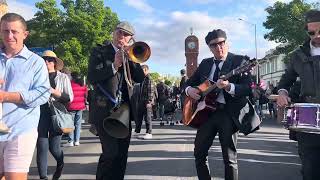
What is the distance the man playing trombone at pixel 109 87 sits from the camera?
4996 millimetres

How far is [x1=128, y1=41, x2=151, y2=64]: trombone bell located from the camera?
4.74 metres

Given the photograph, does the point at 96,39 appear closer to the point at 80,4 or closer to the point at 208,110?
the point at 80,4

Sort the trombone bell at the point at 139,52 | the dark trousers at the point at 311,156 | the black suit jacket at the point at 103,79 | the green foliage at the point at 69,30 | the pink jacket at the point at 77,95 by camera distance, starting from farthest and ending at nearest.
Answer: the green foliage at the point at 69,30, the pink jacket at the point at 77,95, the black suit jacket at the point at 103,79, the trombone bell at the point at 139,52, the dark trousers at the point at 311,156

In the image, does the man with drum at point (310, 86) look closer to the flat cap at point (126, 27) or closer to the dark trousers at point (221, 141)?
the dark trousers at point (221, 141)

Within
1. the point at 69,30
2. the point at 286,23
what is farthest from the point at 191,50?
the point at 286,23

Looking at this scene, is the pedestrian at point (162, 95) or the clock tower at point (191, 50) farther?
the clock tower at point (191, 50)

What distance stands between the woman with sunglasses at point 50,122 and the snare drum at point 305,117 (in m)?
3.39

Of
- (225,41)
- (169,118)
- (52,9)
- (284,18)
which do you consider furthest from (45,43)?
(225,41)

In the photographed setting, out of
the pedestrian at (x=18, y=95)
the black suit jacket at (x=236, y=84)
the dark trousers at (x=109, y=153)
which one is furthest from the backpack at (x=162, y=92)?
the pedestrian at (x=18, y=95)

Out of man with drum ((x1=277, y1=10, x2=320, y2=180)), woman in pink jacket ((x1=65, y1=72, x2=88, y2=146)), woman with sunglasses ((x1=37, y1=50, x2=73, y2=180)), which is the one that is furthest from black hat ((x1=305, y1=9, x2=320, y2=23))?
woman in pink jacket ((x1=65, y1=72, x2=88, y2=146))

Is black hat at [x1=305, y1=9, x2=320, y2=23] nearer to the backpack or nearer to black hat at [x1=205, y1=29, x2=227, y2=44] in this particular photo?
black hat at [x1=205, y1=29, x2=227, y2=44]

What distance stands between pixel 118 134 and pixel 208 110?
3.63ft

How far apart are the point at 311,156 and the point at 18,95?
98.6 inches

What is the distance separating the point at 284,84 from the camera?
464cm
